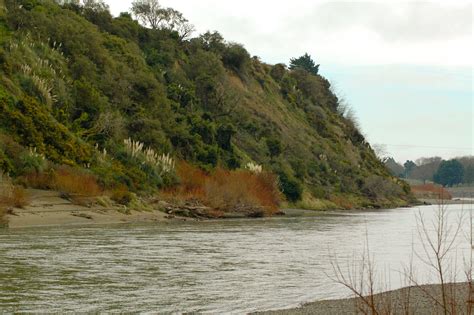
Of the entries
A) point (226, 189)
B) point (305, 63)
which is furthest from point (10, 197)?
point (305, 63)

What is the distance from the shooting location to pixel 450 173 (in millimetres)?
183000

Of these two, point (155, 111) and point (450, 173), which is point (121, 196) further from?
point (450, 173)

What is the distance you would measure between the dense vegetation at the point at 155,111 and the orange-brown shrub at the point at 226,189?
147cm

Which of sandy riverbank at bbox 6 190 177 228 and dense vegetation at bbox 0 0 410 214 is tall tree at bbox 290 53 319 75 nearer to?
dense vegetation at bbox 0 0 410 214

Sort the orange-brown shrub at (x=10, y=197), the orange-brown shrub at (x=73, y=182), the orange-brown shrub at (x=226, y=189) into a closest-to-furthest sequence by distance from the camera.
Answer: the orange-brown shrub at (x=10, y=197) < the orange-brown shrub at (x=73, y=182) < the orange-brown shrub at (x=226, y=189)

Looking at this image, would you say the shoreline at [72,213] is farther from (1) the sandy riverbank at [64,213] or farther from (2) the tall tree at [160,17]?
(2) the tall tree at [160,17]

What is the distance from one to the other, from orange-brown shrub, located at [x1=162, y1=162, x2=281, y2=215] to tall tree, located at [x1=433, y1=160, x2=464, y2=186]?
13016cm

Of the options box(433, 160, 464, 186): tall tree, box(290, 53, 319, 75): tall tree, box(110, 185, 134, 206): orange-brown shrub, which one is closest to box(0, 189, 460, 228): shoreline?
box(110, 185, 134, 206): orange-brown shrub

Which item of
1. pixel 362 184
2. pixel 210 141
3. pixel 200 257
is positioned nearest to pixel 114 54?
pixel 210 141

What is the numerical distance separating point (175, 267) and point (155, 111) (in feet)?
141

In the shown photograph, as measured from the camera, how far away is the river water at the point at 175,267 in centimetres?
1517

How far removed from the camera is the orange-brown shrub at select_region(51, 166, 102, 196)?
132 ft

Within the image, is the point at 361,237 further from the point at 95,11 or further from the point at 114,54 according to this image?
the point at 95,11

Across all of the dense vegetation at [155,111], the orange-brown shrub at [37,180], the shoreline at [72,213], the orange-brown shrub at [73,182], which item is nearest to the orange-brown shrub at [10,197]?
the shoreline at [72,213]
